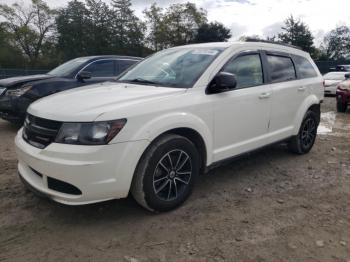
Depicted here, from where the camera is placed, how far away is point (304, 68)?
538cm

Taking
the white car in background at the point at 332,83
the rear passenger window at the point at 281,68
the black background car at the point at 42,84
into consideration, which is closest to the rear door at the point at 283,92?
the rear passenger window at the point at 281,68

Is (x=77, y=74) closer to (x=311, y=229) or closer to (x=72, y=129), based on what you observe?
(x=72, y=129)

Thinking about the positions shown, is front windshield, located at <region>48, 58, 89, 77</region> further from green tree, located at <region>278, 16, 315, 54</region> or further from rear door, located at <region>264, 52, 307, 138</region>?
green tree, located at <region>278, 16, 315, 54</region>

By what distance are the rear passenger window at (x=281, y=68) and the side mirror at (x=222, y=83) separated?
1216 mm

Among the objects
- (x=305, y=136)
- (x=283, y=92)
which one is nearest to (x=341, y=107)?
(x=305, y=136)

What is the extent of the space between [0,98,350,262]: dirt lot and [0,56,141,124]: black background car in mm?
2445

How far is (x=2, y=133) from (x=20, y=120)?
2.03 feet

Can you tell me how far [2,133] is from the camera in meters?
7.01

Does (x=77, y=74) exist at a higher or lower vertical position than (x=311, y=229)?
higher

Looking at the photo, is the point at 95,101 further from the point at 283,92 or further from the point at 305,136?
the point at 305,136

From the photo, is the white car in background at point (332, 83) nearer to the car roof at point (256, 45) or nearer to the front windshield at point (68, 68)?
the car roof at point (256, 45)

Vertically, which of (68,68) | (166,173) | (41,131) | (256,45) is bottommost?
(166,173)

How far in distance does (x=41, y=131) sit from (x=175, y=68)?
1.66 metres

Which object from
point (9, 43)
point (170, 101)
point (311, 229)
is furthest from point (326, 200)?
point (9, 43)
